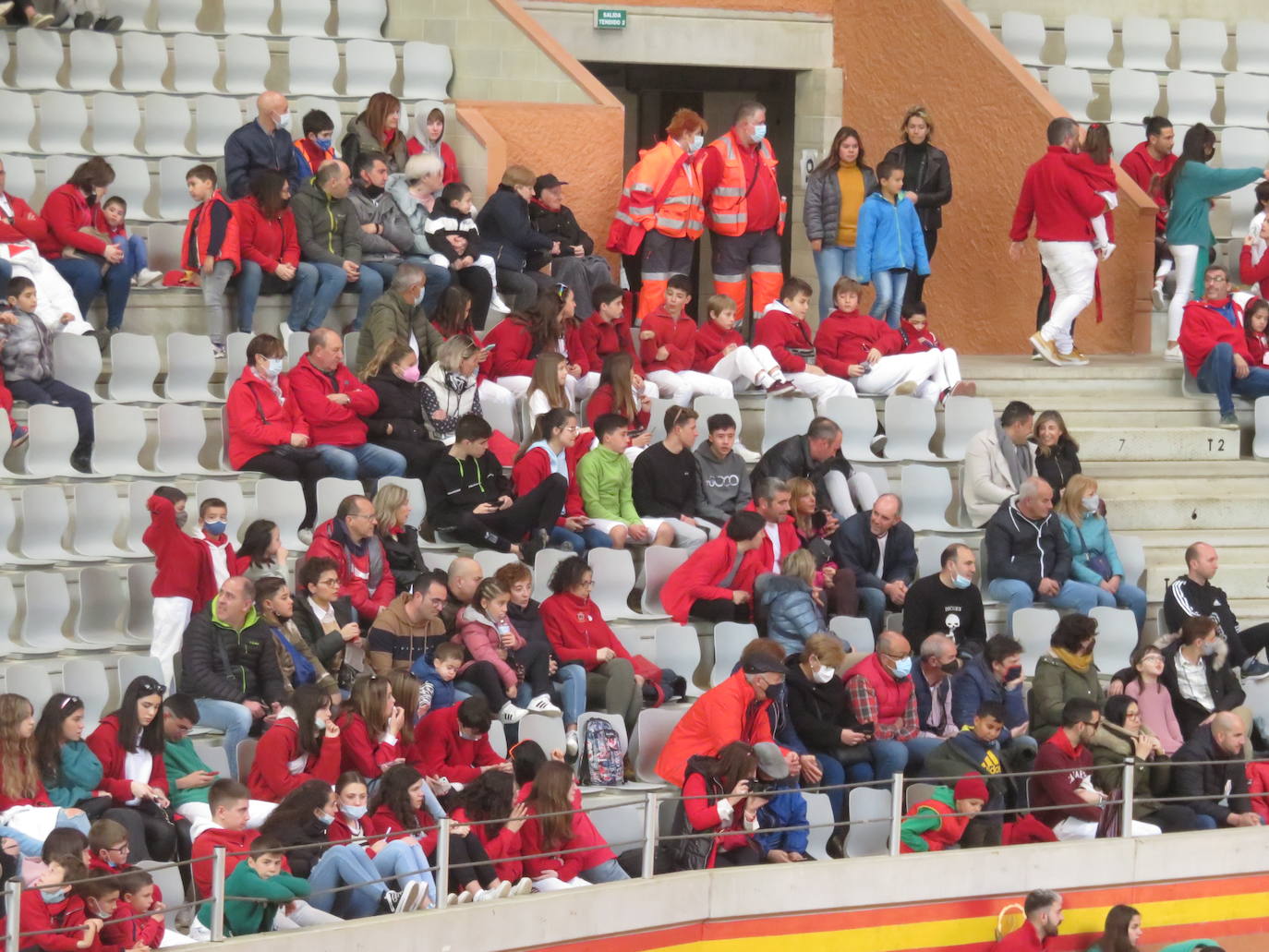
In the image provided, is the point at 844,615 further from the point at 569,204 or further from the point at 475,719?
the point at 569,204

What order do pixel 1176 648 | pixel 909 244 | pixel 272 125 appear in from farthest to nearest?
pixel 909 244
pixel 272 125
pixel 1176 648

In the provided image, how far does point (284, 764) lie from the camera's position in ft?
31.5

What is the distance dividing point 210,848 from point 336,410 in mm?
3311

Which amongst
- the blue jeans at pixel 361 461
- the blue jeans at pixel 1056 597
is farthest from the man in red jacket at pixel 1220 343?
the blue jeans at pixel 361 461

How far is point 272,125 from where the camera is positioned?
1331cm

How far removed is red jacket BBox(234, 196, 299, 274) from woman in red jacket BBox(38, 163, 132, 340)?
0.63 meters

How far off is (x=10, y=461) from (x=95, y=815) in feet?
9.80

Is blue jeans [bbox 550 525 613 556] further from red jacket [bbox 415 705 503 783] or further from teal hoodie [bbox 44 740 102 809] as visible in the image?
teal hoodie [bbox 44 740 102 809]

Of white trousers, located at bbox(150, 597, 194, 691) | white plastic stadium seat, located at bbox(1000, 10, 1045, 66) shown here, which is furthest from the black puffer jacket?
white plastic stadium seat, located at bbox(1000, 10, 1045, 66)

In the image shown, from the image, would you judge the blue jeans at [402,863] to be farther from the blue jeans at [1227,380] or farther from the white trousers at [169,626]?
the blue jeans at [1227,380]

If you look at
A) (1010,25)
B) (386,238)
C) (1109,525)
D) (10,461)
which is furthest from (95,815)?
(1010,25)

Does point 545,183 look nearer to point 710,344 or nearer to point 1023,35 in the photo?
point 710,344

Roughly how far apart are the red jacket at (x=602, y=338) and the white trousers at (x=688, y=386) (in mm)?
165

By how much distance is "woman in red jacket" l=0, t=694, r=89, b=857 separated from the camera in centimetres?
891
